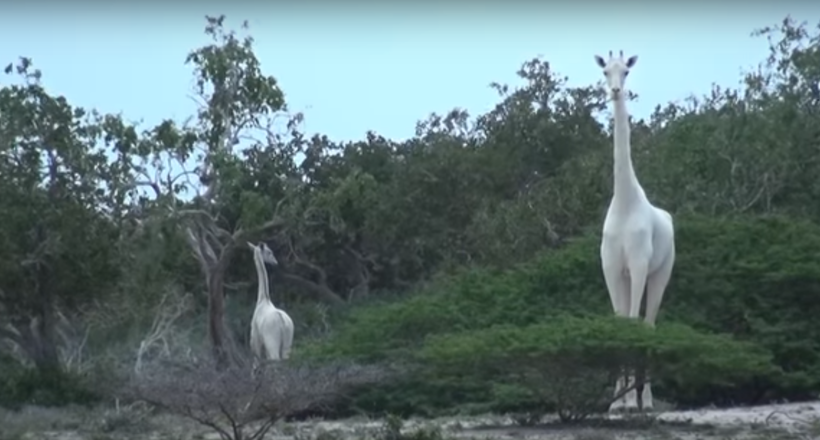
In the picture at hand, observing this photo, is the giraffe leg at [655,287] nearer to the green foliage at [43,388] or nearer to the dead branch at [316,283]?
the green foliage at [43,388]

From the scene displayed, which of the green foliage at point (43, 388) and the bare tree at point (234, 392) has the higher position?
the green foliage at point (43, 388)

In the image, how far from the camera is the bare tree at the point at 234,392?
18.1 meters

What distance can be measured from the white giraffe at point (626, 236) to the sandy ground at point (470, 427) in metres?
1.36

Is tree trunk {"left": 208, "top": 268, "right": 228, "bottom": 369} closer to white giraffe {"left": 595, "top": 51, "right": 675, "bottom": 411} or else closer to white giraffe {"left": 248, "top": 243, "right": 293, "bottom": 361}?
white giraffe {"left": 248, "top": 243, "right": 293, "bottom": 361}

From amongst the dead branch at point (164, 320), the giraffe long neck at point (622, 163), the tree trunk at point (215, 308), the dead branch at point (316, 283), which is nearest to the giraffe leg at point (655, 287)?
the giraffe long neck at point (622, 163)

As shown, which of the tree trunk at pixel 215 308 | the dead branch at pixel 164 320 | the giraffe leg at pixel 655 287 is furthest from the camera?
the dead branch at pixel 164 320

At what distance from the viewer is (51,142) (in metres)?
31.2

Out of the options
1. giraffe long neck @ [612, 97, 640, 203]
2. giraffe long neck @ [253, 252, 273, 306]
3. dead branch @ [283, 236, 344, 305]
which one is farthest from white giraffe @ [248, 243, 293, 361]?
dead branch @ [283, 236, 344, 305]

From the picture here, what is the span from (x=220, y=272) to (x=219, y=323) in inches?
40.1

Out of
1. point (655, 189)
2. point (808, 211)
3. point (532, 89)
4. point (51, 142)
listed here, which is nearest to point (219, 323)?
point (51, 142)

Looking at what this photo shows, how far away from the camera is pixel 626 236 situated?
22.3 metres

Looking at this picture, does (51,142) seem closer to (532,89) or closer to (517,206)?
(517,206)

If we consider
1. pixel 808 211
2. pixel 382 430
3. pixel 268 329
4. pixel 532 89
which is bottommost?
pixel 382 430

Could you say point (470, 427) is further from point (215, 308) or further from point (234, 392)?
point (215, 308)
